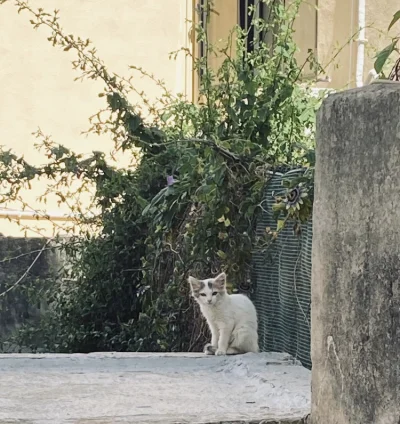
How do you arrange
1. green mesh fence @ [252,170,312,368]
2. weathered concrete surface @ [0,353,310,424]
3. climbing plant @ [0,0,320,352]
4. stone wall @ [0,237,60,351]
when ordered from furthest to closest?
stone wall @ [0,237,60,351], climbing plant @ [0,0,320,352], green mesh fence @ [252,170,312,368], weathered concrete surface @ [0,353,310,424]

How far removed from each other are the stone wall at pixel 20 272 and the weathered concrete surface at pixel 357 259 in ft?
17.8

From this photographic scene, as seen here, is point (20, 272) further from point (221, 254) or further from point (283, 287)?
point (283, 287)

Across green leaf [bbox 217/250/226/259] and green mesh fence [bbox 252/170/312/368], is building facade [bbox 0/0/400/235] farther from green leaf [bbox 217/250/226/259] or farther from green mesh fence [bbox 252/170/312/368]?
green mesh fence [bbox 252/170/312/368]

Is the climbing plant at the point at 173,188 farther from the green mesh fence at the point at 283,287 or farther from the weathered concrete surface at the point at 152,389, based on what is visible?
the weathered concrete surface at the point at 152,389

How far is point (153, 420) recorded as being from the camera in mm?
3637

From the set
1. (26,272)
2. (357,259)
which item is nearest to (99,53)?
(26,272)

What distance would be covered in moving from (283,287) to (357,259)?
2.65 metres

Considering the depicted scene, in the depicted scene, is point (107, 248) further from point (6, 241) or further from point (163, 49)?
point (163, 49)

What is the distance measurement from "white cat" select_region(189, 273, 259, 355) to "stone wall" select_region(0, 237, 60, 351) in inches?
105

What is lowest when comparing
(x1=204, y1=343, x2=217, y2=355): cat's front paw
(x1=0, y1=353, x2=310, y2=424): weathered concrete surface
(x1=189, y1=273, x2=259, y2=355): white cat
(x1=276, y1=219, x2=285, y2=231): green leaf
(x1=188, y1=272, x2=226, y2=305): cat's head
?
(x1=0, y1=353, x2=310, y2=424): weathered concrete surface

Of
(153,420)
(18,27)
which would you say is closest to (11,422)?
(153,420)

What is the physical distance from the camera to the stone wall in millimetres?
8258

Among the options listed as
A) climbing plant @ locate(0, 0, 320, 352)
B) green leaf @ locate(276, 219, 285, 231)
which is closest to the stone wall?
climbing plant @ locate(0, 0, 320, 352)

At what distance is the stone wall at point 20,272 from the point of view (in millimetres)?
8258
